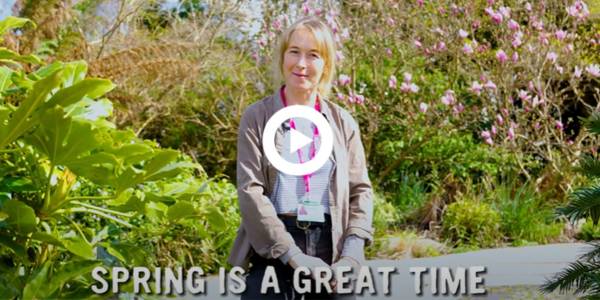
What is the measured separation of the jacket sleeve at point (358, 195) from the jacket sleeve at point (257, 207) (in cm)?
22

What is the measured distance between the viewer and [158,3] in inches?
466

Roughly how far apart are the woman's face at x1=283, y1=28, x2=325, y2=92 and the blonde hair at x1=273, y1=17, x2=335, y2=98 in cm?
1

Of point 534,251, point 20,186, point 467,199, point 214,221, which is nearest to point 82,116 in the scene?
point 20,186

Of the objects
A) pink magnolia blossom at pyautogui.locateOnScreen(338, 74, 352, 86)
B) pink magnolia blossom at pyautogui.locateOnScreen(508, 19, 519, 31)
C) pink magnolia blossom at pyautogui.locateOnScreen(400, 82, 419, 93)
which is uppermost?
pink magnolia blossom at pyautogui.locateOnScreen(508, 19, 519, 31)

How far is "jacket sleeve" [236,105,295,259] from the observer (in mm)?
2562

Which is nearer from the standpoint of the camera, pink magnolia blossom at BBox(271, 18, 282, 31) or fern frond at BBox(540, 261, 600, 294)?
fern frond at BBox(540, 261, 600, 294)

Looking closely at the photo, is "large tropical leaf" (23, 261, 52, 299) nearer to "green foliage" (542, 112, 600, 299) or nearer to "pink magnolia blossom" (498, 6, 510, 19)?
"green foliage" (542, 112, 600, 299)

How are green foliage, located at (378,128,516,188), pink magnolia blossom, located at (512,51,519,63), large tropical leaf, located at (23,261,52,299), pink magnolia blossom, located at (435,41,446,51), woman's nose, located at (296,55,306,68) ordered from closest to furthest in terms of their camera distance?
1. woman's nose, located at (296,55,306,68)
2. large tropical leaf, located at (23,261,52,299)
3. pink magnolia blossom, located at (512,51,519,63)
4. pink magnolia blossom, located at (435,41,446,51)
5. green foliage, located at (378,128,516,188)

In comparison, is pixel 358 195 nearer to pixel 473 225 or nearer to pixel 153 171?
pixel 153 171

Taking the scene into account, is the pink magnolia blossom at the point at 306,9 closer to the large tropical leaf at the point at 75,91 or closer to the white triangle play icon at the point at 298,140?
the large tropical leaf at the point at 75,91

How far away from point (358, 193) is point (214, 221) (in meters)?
1.07

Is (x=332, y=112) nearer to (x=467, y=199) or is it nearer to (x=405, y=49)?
(x=467, y=199)

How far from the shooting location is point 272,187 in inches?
105

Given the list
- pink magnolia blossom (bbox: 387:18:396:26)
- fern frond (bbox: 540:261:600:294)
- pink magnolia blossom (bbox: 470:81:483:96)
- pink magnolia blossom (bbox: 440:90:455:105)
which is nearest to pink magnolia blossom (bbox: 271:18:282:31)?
pink magnolia blossom (bbox: 387:18:396:26)
